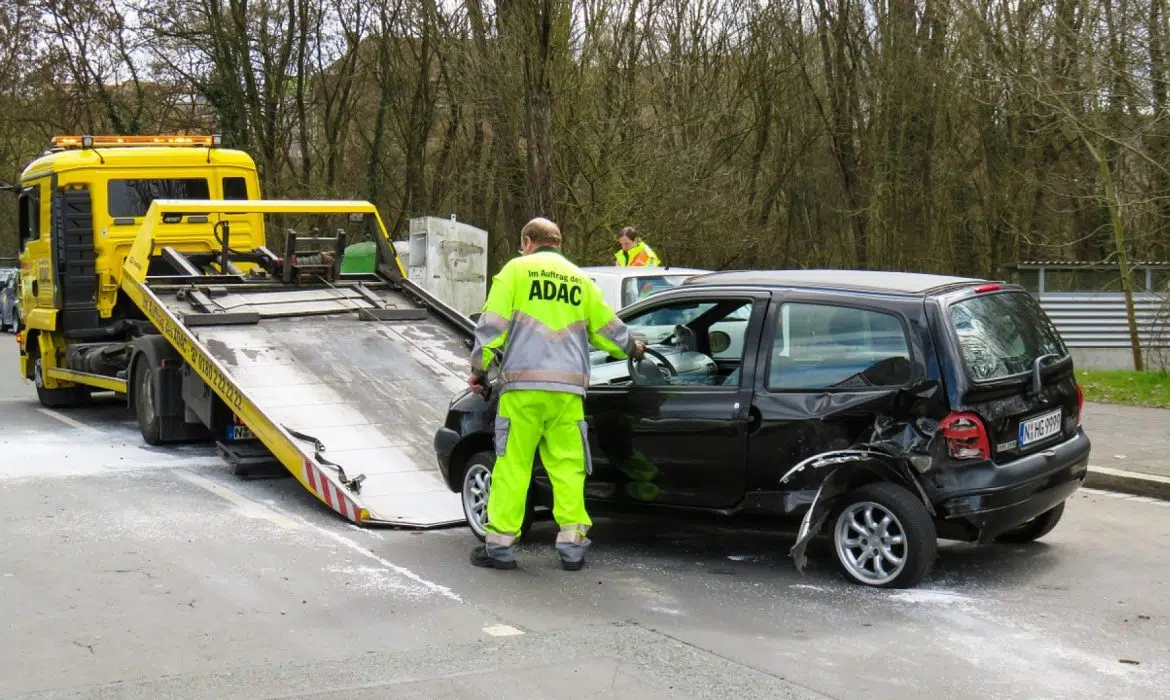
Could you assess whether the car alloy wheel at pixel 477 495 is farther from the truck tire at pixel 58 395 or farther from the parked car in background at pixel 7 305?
the parked car in background at pixel 7 305

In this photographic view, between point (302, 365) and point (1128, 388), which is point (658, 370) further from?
point (1128, 388)

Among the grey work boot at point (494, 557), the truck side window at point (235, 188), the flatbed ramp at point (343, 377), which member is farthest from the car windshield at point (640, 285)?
the grey work boot at point (494, 557)

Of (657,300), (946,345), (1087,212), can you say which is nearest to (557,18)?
(1087,212)

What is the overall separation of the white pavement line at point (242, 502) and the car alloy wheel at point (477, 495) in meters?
1.17

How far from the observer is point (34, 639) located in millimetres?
5691

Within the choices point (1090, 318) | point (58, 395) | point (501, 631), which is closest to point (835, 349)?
point (501, 631)

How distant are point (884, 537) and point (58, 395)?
10997 mm

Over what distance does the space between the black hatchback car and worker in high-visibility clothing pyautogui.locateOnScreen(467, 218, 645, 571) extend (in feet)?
1.31

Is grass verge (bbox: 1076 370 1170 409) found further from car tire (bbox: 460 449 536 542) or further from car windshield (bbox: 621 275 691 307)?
car tire (bbox: 460 449 536 542)

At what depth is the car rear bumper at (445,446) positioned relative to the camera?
780 centimetres

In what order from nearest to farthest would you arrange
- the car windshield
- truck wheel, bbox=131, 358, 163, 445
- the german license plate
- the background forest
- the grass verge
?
the german license plate
truck wheel, bbox=131, 358, 163, 445
the car windshield
the grass verge
the background forest

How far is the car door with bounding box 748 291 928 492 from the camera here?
647 centimetres

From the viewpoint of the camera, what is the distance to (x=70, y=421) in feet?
44.6

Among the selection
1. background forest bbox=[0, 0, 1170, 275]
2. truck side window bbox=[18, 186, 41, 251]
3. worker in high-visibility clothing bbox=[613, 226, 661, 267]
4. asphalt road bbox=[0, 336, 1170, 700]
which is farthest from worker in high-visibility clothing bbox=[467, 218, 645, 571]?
background forest bbox=[0, 0, 1170, 275]
